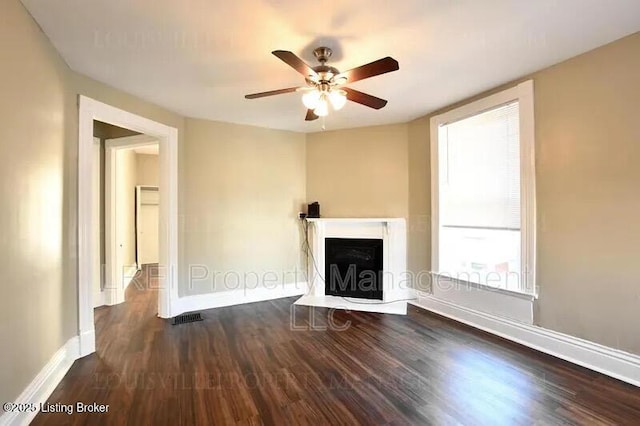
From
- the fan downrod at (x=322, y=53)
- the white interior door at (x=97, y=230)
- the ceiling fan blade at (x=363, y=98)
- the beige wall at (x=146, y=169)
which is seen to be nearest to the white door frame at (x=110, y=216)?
the white interior door at (x=97, y=230)

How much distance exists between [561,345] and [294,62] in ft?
10.0

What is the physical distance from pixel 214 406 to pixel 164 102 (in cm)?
295

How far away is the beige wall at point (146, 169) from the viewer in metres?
6.46

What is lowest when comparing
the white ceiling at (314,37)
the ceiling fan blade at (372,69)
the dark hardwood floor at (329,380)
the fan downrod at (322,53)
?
the dark hardwood floor at (329,380)

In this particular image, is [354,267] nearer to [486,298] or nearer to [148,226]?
[486,298]

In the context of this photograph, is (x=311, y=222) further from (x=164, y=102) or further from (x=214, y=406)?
(x=214, y=406)

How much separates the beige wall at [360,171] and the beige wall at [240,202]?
0.29 meters

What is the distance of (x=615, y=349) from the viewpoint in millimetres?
2215

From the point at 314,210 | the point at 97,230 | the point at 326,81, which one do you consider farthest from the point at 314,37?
the point at 97,230

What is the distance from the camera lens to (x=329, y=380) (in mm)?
2170

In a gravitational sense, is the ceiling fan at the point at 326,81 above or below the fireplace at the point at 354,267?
above

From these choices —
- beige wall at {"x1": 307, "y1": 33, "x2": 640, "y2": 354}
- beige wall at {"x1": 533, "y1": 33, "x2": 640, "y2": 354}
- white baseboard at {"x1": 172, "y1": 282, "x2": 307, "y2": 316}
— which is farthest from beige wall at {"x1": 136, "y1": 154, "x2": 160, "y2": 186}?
beige wall at {"x1": 533, "y1": 33, "x2": 640, "y2": 354}

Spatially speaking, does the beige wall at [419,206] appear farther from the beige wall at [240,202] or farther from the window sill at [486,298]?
the beige wall at [240,202]

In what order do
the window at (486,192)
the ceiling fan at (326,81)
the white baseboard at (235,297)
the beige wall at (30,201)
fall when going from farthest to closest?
1. the white baseboard at (235,297)
2. the window at (486,192)
3. the ceiling fan at (326,81)
4. the beige wall at (30,201)
